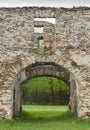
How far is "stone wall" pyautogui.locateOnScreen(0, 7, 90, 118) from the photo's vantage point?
1716 cm

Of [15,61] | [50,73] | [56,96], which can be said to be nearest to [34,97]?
[56,96]

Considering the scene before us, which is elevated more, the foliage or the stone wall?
the stone wall

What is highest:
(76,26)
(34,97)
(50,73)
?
(76,26)

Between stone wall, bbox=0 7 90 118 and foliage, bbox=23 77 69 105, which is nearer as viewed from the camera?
stone wall, bbox=0 7 90 118

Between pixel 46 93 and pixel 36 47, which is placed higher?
pixel 36 47

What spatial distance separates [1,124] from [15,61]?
2.71 meters

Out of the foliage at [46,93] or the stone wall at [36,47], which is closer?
the stone wall at [36,47]

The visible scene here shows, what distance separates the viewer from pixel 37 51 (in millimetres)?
17219

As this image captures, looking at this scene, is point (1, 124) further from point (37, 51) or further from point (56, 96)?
point (56, 96)

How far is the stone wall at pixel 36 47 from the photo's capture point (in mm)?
17156

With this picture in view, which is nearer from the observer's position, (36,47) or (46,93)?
(36,47)

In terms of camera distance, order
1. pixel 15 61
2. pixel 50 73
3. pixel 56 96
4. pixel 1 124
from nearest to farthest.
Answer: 1. pixel 1 124
2. pixel 15 61
3. pixel 50 73
4. pixel 56 96

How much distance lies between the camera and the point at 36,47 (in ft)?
56.5

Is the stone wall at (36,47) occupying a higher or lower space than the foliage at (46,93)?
higher
